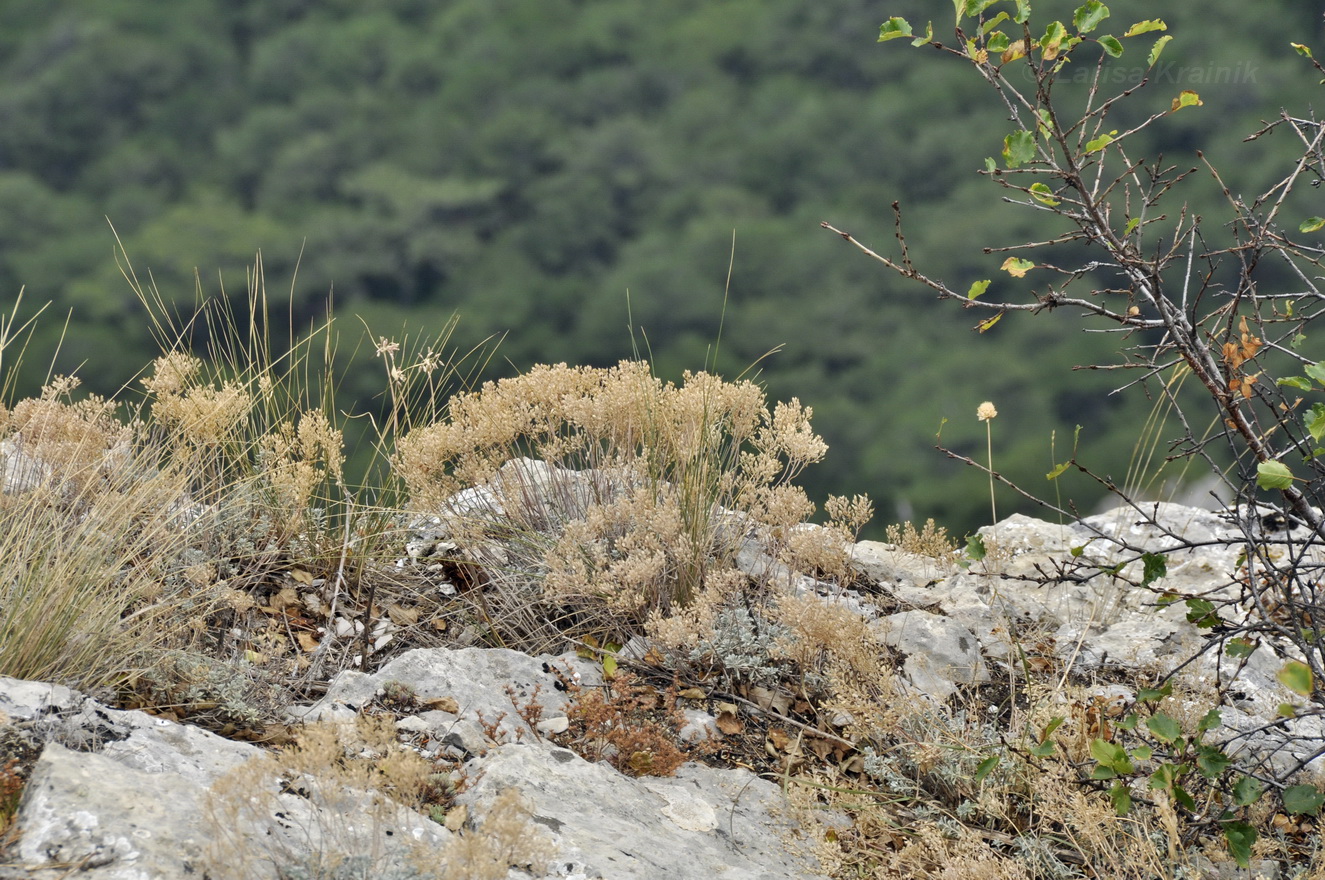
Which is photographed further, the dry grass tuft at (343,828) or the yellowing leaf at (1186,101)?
the yellowing leaf at (1186,101)

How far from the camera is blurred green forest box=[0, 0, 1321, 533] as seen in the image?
112 feet

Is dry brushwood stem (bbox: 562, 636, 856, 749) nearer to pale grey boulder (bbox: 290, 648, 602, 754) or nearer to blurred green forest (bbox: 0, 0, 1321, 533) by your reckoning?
pale grey boulder (bbox: 290, 648, 602, 754)

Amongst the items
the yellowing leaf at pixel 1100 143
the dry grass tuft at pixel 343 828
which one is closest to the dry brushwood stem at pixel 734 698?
the dry grass tuft at pixel 343 828

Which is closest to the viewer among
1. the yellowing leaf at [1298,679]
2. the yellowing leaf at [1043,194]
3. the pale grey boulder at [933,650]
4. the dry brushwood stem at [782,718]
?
the yellowing leaf at [1298,679]

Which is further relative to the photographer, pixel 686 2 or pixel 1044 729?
pixel 686 2

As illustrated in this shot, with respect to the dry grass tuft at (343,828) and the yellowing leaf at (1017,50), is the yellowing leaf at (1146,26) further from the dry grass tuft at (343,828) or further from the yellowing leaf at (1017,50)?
the dry grass tuft at (343,828)

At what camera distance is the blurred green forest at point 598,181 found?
34250 millimetres

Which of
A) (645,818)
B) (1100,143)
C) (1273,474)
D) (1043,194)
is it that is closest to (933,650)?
(645,818)

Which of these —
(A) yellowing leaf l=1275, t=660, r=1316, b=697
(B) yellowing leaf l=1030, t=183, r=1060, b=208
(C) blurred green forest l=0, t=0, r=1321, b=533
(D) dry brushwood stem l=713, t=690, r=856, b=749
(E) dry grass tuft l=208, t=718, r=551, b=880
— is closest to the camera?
(E) dry grass tuft l=208, t=718, r=551, b=880

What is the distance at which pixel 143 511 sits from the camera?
288 cm

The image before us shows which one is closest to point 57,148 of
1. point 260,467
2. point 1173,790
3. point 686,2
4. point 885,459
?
point 686,2

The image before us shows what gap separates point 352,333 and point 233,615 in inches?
1336

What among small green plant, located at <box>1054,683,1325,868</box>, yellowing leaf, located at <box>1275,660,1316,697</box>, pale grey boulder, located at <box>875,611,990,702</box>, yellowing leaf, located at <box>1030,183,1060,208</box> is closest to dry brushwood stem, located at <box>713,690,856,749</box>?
pale grey boulder, located at <box>875,611,990,702</box>

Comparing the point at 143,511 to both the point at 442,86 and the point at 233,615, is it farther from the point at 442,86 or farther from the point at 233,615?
the point at 442,86
